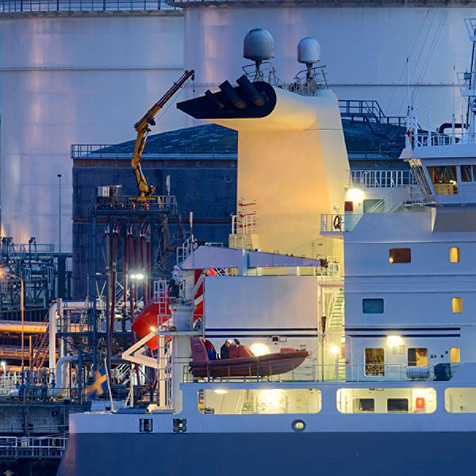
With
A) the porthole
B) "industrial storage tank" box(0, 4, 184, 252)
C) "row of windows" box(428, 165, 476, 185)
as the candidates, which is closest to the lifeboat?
the porthole

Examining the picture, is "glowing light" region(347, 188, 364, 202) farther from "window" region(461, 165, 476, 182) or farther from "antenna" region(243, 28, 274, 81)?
Answer: "antenna" region(243, 28, 274, 81)

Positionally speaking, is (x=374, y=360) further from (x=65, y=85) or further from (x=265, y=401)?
(x=65, y=85)

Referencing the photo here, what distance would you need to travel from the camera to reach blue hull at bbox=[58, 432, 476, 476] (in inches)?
1939

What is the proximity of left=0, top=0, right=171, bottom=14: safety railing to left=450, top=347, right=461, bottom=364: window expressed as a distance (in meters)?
54.7

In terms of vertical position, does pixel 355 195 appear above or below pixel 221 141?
below

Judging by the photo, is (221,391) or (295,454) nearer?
(295,454)

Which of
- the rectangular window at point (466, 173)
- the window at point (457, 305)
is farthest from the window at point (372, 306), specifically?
the rectangular window at point (466, 173)

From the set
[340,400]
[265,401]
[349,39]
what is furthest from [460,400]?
[349,39]

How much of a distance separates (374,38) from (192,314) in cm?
3660

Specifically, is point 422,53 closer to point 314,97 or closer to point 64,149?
point 64,149

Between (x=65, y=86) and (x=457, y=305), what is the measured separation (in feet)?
180

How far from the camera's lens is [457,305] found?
1989 inches

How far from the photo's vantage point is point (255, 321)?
51.1 metres

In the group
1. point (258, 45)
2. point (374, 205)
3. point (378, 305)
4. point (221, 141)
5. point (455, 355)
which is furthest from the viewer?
point (221, 141)
